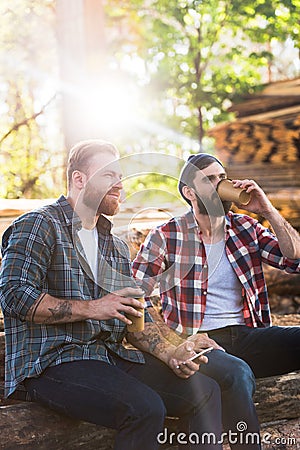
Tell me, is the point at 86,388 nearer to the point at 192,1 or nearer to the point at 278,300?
the point at 278,300

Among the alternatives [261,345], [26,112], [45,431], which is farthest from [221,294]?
[26,112]

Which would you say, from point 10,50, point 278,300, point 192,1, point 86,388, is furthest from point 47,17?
point 86,388

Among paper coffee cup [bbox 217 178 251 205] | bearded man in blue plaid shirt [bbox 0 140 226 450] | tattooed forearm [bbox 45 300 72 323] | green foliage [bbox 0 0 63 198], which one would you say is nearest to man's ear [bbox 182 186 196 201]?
paper coffee cup [bbox 217 178 251 205]

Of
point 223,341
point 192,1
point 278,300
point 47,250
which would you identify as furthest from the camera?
point 192,1

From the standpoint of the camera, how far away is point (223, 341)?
253 cm

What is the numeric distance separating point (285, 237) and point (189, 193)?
40cm

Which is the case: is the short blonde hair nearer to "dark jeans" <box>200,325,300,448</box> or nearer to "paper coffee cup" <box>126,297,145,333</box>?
"paper coffee cup" <box>126,297,145,333</box>

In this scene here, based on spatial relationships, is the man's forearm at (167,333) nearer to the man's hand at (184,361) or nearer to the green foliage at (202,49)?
the man's hand at (184,361)

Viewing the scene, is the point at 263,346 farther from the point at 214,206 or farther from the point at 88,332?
the point at 88,332

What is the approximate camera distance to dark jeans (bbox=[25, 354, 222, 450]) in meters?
1.93

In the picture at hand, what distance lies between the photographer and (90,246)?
2.24 meters

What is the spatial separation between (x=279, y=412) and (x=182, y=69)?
217 inches

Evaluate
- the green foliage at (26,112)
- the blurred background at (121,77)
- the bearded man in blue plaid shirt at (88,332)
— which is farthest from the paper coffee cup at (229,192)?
the green foliage at (26,112)

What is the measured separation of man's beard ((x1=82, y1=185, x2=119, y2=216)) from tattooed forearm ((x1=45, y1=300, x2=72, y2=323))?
32 centimetres
